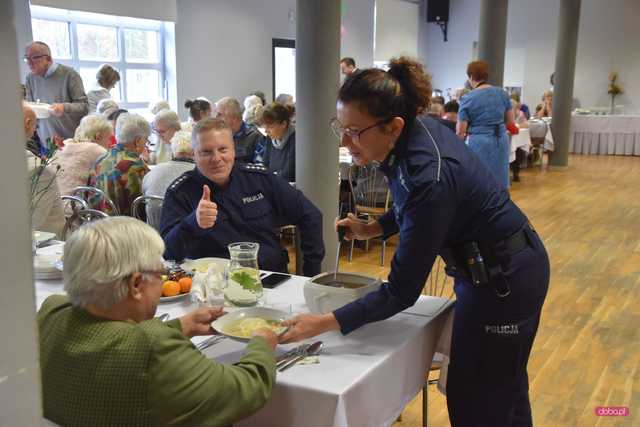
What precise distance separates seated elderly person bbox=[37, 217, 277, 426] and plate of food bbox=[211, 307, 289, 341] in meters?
0.28

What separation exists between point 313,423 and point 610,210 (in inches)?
257

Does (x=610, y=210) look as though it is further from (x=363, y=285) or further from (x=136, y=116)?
(x=363, y=285)

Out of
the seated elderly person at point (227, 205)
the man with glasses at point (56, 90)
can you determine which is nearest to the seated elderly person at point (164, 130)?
the man with glasses at point (56, 90)

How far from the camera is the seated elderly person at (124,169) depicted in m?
3.74

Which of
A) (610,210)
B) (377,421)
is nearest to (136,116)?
(377,421)

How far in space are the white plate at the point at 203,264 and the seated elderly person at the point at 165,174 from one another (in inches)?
53.8

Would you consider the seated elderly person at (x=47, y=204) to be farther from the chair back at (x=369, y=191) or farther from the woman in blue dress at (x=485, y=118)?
the woman in blue dress at (x=485, y=118)

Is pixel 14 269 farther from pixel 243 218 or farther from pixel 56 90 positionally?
pixel 56 90

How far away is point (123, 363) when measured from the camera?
42.5 inches

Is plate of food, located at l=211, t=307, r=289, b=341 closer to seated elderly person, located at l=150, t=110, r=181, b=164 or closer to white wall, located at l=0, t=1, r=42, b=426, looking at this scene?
white wall, located at l=0, t=1, r=42, b=426

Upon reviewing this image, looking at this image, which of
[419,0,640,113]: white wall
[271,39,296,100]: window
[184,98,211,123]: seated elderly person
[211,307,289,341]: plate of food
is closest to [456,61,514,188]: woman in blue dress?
[184,98,211,123]: seated elderly person

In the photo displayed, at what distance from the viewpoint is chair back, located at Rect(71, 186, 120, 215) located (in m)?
3.45

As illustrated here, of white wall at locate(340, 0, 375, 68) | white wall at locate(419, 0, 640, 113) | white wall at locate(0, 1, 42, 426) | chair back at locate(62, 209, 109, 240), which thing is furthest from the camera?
white wall at locate(419, 0, 640, 113)

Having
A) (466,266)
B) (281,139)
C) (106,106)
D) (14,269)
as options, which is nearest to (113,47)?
(106,106)
